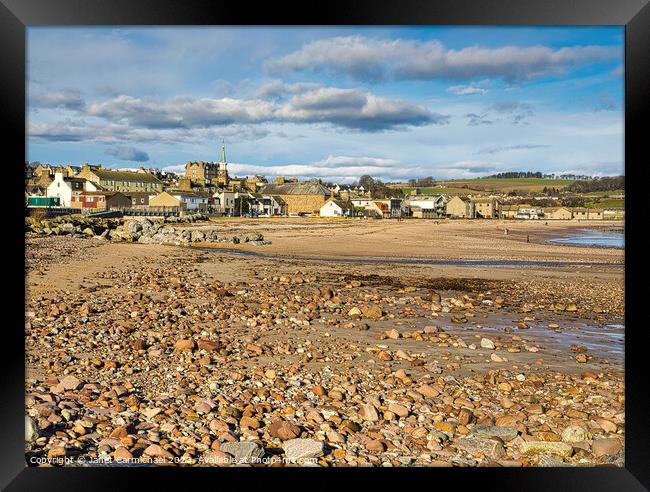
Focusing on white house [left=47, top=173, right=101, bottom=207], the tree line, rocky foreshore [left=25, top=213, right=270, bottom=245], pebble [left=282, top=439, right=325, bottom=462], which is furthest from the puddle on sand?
rocky foreshore [left=25, top=213, right=270, bottom=245]

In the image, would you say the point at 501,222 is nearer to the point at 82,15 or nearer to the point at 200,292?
the point at 200,292

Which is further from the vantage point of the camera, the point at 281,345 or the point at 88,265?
the point at 88,265

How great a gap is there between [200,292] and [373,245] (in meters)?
7.98

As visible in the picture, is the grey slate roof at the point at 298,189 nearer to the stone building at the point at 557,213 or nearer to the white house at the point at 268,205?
the white house at the point at 268,205

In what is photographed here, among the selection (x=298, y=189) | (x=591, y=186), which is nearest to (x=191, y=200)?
(x=298, y=189)

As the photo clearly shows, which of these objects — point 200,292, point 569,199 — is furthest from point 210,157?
point 569,199

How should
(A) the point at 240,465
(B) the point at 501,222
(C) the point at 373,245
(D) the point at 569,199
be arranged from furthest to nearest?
(B) the point at 501,222, (C) the point at 373,245, (D) the point at 569,199, (A) the point at 240,465

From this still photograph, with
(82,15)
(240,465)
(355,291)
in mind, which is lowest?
(240,465)

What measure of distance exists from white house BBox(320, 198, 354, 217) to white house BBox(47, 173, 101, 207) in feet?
18.5

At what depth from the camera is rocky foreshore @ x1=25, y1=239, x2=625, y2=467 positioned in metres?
3.48

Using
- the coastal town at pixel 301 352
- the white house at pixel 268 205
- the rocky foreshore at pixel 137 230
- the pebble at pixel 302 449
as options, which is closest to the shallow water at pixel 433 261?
the coastal town at pixel 301 352

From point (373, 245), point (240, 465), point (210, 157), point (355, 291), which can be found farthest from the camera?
point (373, 245)

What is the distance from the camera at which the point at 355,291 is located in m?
8.32

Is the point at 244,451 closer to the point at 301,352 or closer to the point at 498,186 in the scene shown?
the point at 301,352
